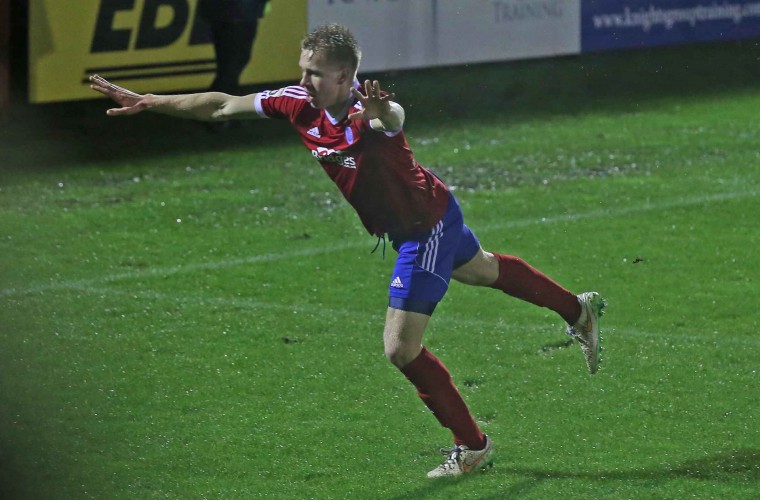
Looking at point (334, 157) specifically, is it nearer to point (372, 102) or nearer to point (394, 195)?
point (394, 195)

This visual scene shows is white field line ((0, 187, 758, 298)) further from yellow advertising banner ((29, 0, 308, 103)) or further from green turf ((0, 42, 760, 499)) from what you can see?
yellow advertising banner ((29, 0, 308, 103))

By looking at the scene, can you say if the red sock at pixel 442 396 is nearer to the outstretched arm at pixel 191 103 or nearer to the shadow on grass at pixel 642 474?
the shadow on grass at pixel 642 474

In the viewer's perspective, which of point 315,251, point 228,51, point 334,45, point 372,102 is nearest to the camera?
point 372,102

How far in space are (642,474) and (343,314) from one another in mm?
2613

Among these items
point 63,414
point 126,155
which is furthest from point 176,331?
point 126,155

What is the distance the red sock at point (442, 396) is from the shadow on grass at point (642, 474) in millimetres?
176

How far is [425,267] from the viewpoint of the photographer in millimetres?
5508

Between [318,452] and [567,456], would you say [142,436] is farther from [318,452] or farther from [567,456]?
[567,456]

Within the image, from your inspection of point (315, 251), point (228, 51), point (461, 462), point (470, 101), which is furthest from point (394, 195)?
point (470, 101)

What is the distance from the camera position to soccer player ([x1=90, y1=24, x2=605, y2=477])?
5.26m

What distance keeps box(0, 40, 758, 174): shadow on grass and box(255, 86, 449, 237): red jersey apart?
245 inches

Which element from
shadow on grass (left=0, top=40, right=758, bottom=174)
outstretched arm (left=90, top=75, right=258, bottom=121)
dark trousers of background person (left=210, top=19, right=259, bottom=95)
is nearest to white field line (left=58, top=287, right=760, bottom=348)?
outstretched arm (left=90, top=75, right=258, bottom=121)

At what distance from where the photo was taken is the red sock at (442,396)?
5430 mm

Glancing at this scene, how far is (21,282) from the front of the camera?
27.5 feet
